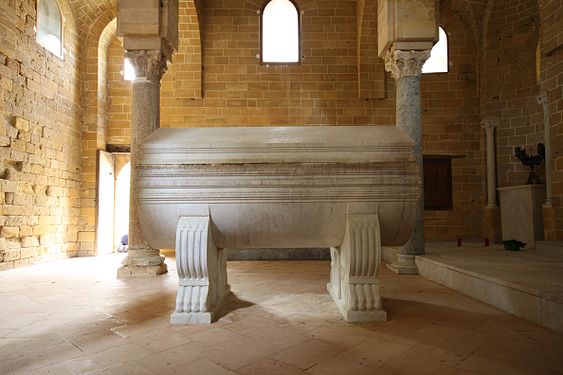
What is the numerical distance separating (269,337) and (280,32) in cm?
874

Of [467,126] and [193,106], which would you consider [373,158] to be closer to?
[193,106]

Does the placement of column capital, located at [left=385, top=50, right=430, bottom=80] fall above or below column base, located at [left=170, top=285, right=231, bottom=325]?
above

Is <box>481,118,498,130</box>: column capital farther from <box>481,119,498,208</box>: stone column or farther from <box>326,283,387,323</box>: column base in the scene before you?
<box>326,283,387,323</box>: column base

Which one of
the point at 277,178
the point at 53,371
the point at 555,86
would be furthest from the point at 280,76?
the point at 53,371

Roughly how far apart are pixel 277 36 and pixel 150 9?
4.86 metres

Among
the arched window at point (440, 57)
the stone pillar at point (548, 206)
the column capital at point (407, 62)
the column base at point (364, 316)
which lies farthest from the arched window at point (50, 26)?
the stone pillar at point (548, 206)

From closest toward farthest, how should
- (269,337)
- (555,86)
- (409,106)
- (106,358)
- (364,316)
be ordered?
(106,358) → (269,337) → (364,316) → (409,106) → (555,86)

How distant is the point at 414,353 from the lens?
2.31 m

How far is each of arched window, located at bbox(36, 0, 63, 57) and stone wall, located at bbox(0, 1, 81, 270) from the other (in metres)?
0.14

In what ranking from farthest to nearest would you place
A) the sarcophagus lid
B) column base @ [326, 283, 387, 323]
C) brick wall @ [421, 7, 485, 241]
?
1. brick wall @ [421, 7, 485, 241]
2. column base @ [326, 283, 387, 323]
3. the sarcophagus lid

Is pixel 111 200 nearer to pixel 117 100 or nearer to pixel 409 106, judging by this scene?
pixel 117 100

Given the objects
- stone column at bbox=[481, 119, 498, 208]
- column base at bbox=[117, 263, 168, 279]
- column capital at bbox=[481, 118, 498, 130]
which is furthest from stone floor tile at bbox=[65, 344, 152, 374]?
column capital at bbox=[481, 118, 498, 130]

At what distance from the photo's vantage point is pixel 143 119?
5.63 m

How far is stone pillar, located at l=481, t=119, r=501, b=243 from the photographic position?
8.76m
